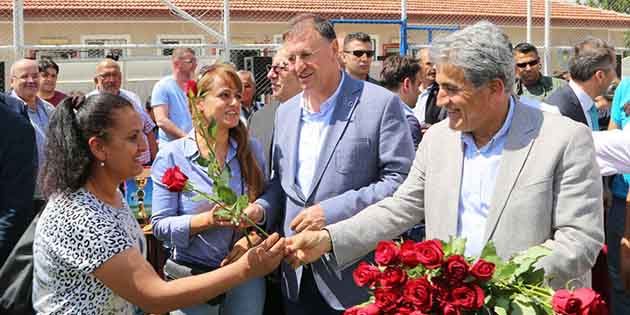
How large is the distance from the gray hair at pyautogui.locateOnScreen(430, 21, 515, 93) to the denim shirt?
4.71ft

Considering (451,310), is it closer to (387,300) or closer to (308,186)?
(387,300)

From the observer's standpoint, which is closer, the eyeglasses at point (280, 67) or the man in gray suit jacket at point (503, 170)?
the man in gray suit jacket at point (503, 170)

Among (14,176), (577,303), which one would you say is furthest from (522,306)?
(14,176)

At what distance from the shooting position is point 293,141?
149 inches

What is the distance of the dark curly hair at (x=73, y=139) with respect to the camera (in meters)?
2.80

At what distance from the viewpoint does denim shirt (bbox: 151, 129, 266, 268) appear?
3.80 metres

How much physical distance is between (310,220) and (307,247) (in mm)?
247

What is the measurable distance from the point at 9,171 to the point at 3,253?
1.32ft

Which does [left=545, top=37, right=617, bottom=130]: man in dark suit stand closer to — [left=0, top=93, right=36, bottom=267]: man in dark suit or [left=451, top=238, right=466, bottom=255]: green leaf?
[left=451, top=238, right=466, bottom=255]: green leaf

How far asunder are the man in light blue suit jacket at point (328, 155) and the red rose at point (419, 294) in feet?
4.05

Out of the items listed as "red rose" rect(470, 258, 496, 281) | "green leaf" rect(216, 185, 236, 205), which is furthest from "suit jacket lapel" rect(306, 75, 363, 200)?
"red rose" rect(470, 258, 496, 281)

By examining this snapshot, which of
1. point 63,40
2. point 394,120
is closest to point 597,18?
point 63,40

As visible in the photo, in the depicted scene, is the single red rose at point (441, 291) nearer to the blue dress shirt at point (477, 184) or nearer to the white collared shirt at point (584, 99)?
the blue dress shirt at point (477, 184)

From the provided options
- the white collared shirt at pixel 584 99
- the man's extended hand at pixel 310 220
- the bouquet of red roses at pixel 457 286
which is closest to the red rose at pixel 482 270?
the bouquet of red roses at pixel 457 286
